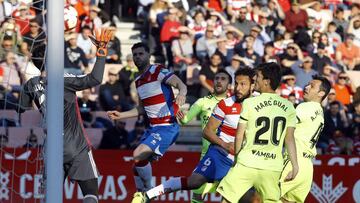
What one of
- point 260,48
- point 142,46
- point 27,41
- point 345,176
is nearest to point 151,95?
point 142,46

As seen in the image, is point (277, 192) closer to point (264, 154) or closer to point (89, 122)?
point (264, 154)

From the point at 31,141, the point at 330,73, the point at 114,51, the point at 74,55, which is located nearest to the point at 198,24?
the point at 114,51

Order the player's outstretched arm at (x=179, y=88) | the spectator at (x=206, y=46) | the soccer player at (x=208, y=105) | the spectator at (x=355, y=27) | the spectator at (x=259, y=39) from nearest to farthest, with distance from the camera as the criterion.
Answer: the player's outstretched arm at (x=179, y=88), the soccer player at (x=208, y=105), the spectator at (x=206, y=46), the spectator at (x=259, y=39), the spectator at (x=355, y=27)

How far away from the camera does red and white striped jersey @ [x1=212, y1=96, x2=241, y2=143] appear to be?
537 inches

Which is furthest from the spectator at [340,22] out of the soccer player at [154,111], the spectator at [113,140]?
the soccer player at [154,111]

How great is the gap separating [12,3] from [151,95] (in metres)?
2.43

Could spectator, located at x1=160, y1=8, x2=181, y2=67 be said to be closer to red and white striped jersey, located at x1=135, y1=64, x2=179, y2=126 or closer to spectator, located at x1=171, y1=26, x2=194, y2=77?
spectator, located at x1=171, y1=26, x2=194, y2=77

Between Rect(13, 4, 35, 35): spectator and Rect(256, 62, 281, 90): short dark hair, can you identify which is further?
Rect(13, 4, 35, 35): spectator

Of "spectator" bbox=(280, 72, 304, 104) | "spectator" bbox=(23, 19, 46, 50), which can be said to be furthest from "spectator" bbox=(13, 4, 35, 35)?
"spectator" bbox=(280, 72, 304, 104)

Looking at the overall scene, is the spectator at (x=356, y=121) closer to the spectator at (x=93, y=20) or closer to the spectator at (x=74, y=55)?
the spectator at (x=74, y=55)

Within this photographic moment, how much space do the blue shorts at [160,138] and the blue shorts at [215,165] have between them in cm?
60

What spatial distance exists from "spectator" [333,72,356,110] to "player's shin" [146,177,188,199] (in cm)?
814

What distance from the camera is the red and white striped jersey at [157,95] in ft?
46.3

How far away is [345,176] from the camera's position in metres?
17.9
